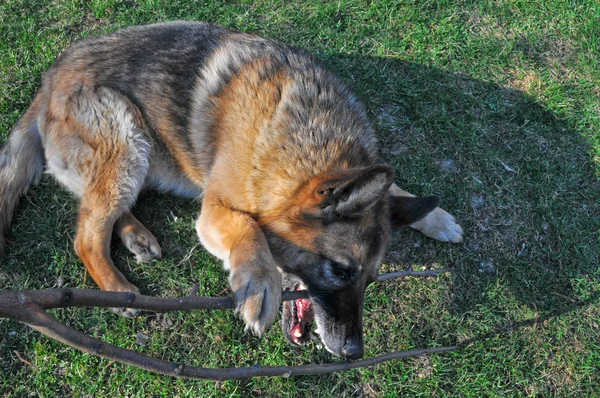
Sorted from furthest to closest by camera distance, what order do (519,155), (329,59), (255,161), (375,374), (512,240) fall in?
(329,59), (519,155), (512,240), (375,374), (255,161)

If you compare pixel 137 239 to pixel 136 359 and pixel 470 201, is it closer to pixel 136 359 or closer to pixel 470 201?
pixel 136 359

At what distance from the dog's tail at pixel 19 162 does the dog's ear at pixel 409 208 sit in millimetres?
2927

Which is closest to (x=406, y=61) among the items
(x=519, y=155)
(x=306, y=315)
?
(x=519, y=155)

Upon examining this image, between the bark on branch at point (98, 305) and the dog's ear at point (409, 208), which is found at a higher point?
the bark on branch at point (98, 305)

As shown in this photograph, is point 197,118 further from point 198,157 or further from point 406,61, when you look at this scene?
point 406,61

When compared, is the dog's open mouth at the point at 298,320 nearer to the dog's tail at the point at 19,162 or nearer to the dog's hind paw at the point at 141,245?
the dog's hind paw at the point at 141,245

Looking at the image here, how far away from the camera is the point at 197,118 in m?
3.81

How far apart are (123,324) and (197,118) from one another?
169 cm

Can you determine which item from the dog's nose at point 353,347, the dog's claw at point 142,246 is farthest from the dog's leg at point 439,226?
the dog's claw at point 142,246

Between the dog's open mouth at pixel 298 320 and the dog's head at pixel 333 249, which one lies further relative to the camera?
the dog's open mouth at pixel 298 320

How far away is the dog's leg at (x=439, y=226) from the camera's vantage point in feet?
13.4

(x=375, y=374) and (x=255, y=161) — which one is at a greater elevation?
(x=255, y=161)

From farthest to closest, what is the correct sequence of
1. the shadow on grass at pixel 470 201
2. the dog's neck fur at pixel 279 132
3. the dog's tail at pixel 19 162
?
the shadow on grass at pixel 470 201 → the dog's tail at pixel 19 162 → the dog's neck fur at pixel 279 132

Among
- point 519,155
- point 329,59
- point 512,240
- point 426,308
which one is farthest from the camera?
point 329,59
